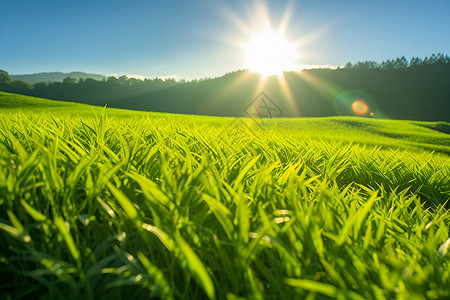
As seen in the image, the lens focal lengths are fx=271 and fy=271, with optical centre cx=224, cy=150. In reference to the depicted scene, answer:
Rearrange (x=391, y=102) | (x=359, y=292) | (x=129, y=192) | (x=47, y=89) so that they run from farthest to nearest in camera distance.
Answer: (x=47, y=89), (x=391, y=102), (x=129, y=192), (x=359, y=292)

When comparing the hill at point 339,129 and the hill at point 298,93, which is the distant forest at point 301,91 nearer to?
the hill at point 298,93

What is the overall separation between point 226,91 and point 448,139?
182 ft

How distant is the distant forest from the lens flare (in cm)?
118

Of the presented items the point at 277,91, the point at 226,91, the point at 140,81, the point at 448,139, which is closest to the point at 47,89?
the point at 140,81

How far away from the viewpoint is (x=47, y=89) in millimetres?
61562

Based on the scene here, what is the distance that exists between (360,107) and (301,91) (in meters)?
15.3

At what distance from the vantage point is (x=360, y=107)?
62812 mm

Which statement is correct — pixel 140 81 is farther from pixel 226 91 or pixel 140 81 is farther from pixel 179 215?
pixel 179 215

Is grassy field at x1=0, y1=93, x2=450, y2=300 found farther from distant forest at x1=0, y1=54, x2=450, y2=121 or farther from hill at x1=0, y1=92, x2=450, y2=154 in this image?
distant forest at x1=0, y1=54, x2=450, y2=121

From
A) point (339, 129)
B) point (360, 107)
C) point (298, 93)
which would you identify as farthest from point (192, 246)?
point (360, 107)

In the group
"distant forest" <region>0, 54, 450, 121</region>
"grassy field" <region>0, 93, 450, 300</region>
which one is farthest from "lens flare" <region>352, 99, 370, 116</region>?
"grassy field" <region>0, 93, 450, 300</region>

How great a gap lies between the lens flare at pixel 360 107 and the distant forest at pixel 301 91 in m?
1.18

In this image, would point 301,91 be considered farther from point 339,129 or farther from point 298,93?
point 339,129

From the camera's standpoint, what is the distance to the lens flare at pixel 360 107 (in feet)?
197
